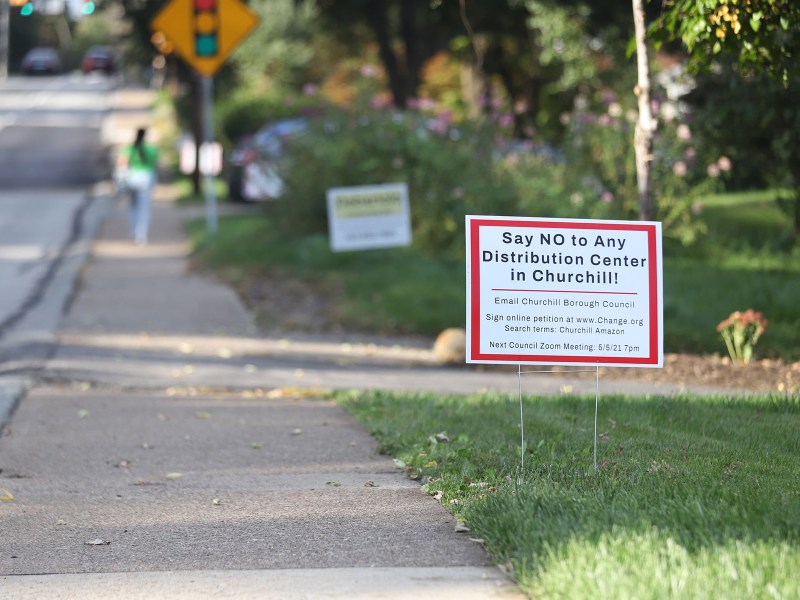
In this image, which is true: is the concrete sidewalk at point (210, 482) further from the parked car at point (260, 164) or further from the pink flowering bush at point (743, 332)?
the parked car at point (260, 164)

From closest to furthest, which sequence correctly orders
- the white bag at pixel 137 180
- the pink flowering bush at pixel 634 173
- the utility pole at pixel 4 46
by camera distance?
the pink flowering bush at pixel 634 173 → the white bag at pixel 137 180 → the utility pole at pixel 4 46

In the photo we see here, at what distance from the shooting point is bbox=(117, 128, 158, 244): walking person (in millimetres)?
20078

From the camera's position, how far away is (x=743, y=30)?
809 centimetres

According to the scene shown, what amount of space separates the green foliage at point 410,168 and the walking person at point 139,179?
320 centimetres

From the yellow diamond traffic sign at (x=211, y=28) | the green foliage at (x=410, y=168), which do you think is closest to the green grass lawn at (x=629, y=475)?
the green foliage at (x=410, y=168)

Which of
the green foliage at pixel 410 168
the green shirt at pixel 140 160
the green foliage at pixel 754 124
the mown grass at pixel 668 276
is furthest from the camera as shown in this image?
the green shirt at pixel 140 160

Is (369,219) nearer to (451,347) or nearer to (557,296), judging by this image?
(451,347)

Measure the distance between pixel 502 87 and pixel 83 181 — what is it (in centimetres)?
1242

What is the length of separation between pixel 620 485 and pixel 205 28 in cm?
1378

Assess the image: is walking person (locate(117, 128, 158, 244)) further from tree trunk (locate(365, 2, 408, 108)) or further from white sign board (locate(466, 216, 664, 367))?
white sign board (locate(466, 216, 664, 367))

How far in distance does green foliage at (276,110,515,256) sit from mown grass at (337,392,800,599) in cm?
709

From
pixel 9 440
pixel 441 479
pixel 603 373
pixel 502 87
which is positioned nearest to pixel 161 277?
pixel 603 373

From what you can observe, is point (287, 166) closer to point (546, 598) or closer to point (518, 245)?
point (518, 245)

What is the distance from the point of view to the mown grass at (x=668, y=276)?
12.6m
